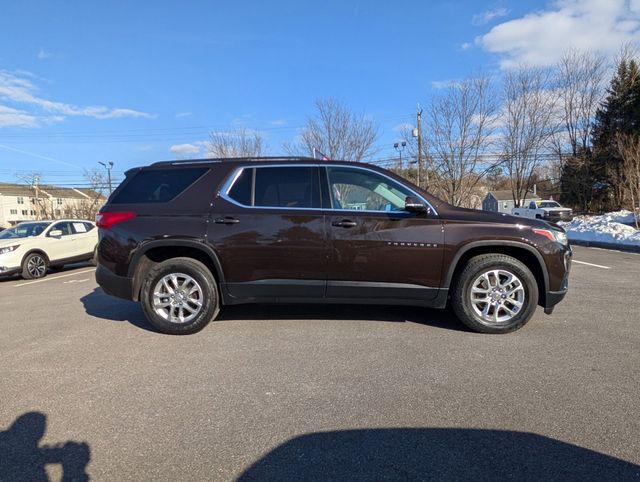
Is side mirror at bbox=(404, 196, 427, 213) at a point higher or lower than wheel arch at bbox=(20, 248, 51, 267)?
higher

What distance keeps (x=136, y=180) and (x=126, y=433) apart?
310cm

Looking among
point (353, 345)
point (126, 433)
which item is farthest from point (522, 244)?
point (126, 433)

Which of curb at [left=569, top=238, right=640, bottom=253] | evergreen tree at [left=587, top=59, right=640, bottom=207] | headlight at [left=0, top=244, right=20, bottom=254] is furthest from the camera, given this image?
evergreen tree at [left=587, top=59, right=640, bottom=207]

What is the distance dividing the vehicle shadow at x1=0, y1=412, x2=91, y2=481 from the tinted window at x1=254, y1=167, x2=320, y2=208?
9.14 feet

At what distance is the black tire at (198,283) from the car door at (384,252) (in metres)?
1.34

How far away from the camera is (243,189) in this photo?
4.65 meters

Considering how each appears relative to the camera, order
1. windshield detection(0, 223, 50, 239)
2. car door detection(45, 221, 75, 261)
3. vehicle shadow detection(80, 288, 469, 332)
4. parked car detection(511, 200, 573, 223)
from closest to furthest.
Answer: vehicle shadow detection(80, 288, 469, 332) → windshield detection(0, 223, 50, 239) → car door detection(45, 221, 75, 261) → parked car detection(511, 200, 573, 223)

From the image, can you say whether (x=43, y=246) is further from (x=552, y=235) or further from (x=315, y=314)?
(x=552, y=235)

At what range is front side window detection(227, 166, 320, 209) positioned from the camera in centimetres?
457

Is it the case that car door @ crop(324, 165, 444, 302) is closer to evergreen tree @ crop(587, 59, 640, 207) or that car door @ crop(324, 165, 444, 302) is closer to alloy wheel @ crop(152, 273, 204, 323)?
alloy wheel @ crop(152, 273, 204, 323)

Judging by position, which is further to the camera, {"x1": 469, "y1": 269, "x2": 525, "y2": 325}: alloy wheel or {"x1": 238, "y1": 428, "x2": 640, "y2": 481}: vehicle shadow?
{"x1": 469, "y1": 269, "x2": 525, "y2": 325}: alloy wheel

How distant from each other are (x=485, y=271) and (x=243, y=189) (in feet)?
9.24

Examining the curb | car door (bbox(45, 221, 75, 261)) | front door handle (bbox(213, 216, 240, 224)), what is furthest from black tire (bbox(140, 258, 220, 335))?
the curb

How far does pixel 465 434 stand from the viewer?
8.48ft
